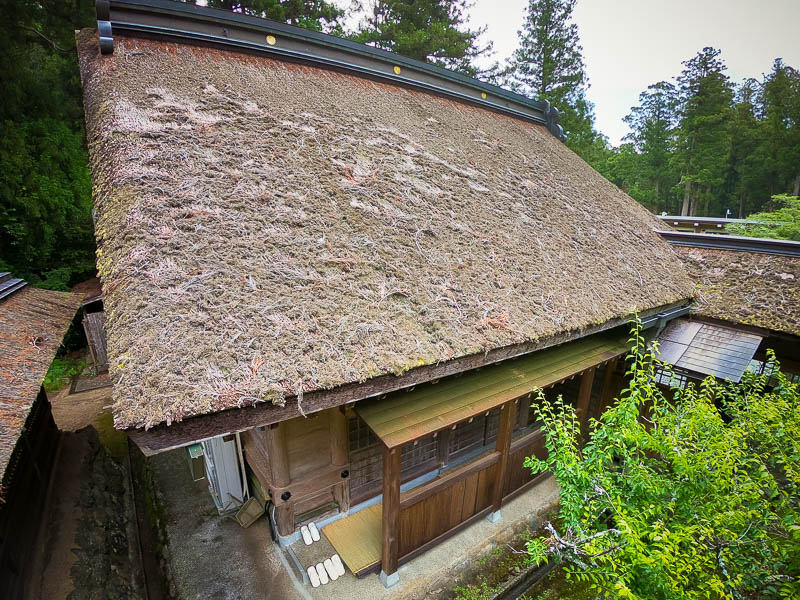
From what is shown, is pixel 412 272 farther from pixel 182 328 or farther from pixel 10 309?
pixel 10 309

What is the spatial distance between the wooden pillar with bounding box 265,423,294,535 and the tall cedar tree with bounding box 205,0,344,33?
11328 millimetres

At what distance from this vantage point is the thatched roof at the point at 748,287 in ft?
16.8

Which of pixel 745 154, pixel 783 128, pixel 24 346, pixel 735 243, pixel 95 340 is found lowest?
pixel 95 340

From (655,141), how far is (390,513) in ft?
117

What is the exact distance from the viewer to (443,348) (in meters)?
2.62

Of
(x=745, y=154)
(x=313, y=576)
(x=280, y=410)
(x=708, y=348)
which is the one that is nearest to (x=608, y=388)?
(x=708, y=348)

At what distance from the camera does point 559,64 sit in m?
15.9

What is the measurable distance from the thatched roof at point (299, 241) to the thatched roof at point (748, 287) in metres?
0.91

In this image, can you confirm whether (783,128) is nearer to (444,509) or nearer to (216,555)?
(444,509)

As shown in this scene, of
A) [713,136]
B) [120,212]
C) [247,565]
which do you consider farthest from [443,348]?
[713,136]

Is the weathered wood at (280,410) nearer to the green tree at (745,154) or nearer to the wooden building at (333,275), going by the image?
the wooden building at (333,275)

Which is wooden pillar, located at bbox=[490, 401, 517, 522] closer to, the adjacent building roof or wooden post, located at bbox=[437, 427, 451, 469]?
wooden post, located at bbox=[437, 427, 451, 469]

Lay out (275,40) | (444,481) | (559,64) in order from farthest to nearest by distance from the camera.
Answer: (559,64), (275,40), (444,481)

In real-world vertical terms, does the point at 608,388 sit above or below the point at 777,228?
below
